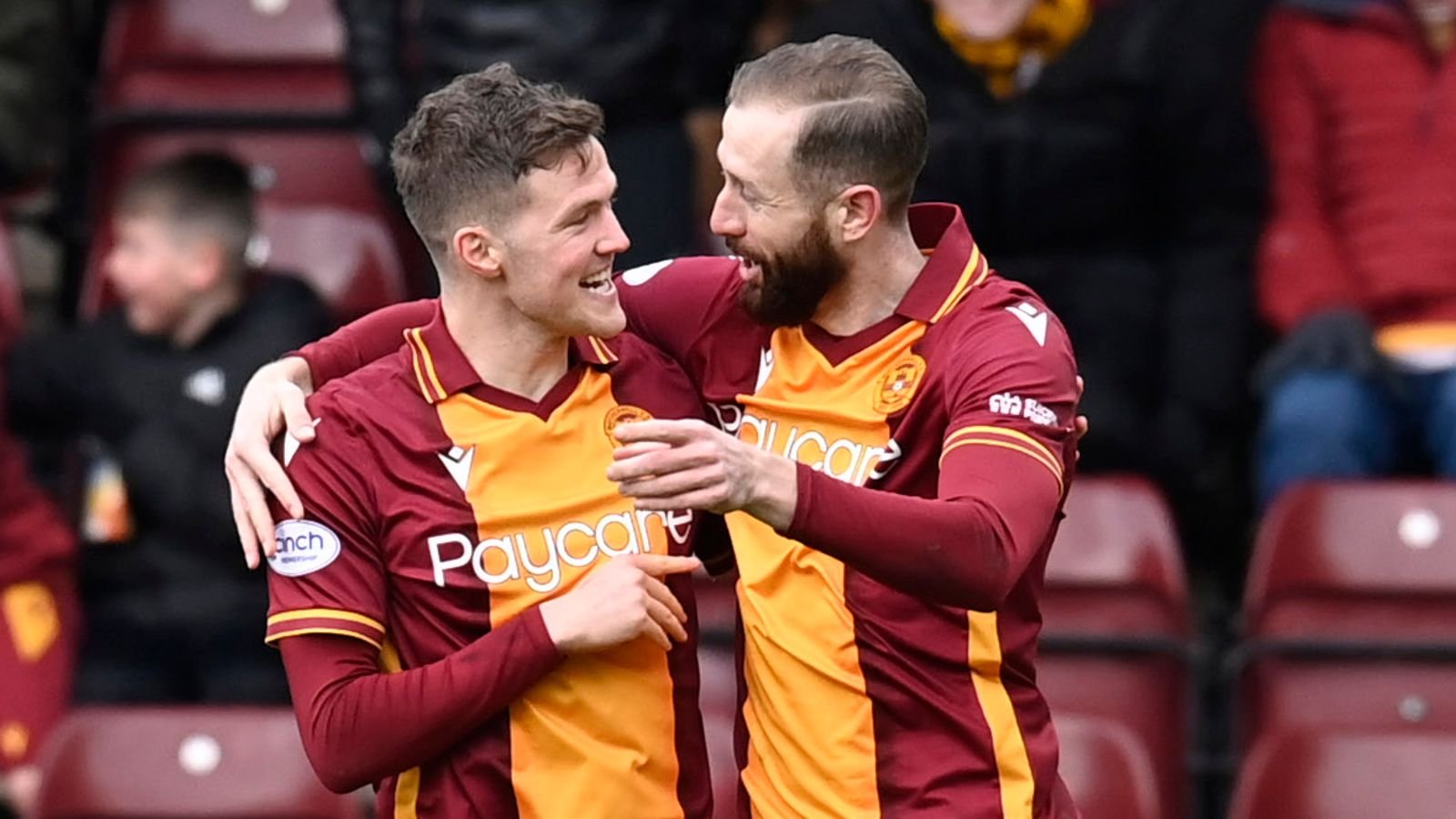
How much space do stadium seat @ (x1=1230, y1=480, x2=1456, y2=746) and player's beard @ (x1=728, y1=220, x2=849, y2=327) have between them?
1.87 meters

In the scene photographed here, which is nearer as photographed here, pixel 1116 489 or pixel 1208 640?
pixel 1116 489

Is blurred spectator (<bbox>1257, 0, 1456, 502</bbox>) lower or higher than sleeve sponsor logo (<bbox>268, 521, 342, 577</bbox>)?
lower

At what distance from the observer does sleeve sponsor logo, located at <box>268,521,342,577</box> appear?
117 inches

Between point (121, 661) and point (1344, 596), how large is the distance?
229 cm

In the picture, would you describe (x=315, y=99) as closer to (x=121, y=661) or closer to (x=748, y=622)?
(x=121, y=661)

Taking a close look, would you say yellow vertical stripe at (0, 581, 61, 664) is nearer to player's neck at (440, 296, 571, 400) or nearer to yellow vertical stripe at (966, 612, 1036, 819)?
player's neck at (440, 296, 571, 400)

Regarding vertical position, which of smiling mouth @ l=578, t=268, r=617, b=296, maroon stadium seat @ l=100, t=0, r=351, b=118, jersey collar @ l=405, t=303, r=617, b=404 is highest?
smiling mouth @ l=578, t=268, r=617, b=296

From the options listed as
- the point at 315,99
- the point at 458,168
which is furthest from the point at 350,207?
the point at 458,168

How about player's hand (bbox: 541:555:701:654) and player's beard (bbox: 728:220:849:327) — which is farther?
player's beard (bbox: 728:220:849:327)

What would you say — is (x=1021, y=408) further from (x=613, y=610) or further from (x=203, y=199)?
(x=203, y=199)

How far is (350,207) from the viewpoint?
6047mm

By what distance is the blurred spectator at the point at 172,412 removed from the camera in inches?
202

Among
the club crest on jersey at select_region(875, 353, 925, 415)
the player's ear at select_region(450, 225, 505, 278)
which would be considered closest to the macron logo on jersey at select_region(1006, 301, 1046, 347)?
the club crest on jersey at select_region(875, 353, 925, 415)

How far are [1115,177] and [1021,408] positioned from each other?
2461 mm
